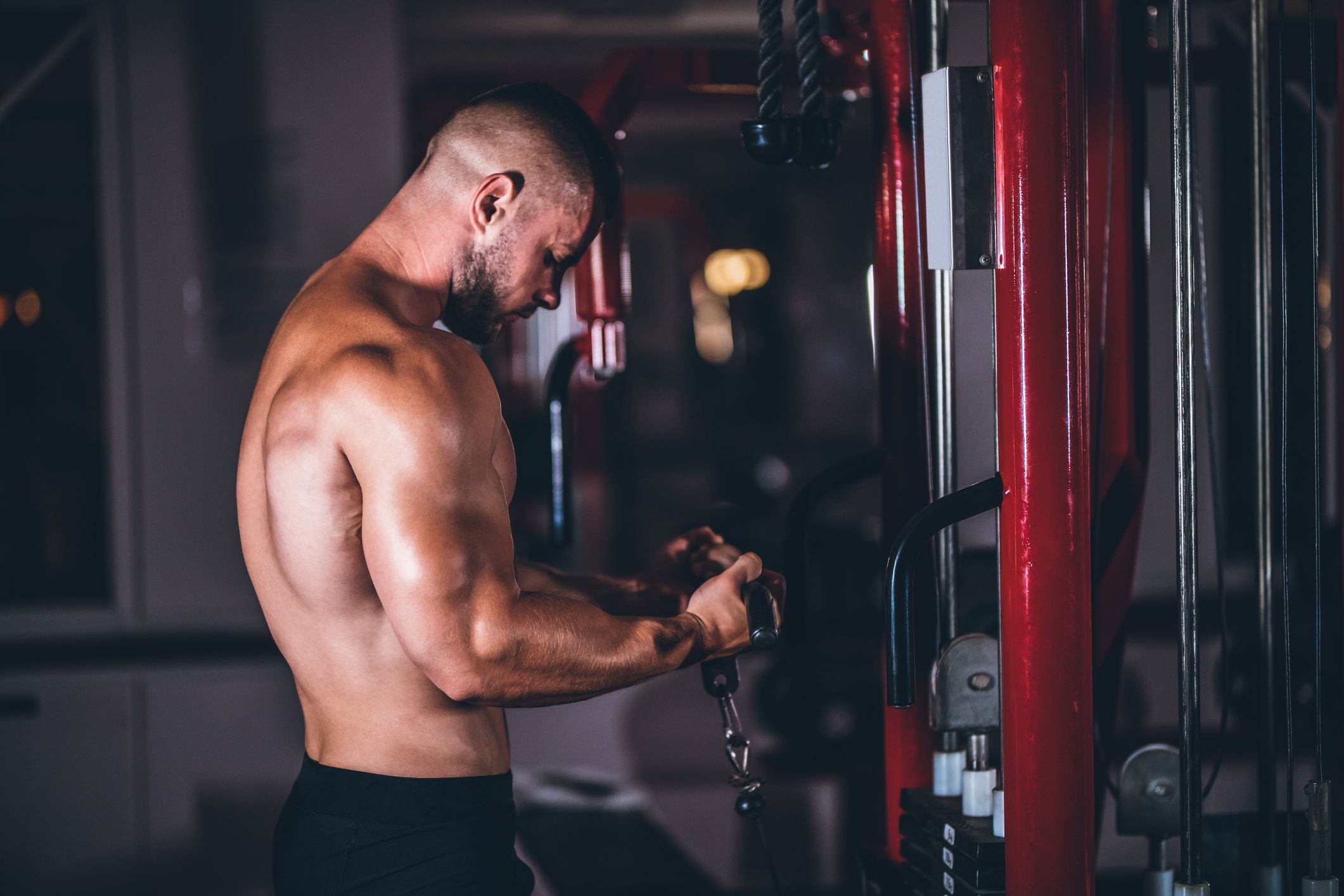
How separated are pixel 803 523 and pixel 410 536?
603 millimetres

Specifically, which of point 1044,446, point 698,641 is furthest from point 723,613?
point 1044,446

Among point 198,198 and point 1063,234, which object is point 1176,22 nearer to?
point 1063,234

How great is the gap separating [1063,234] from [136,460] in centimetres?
277

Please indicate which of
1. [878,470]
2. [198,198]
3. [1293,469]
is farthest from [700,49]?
[1293,469]

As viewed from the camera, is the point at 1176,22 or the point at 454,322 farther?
the point at 454,322

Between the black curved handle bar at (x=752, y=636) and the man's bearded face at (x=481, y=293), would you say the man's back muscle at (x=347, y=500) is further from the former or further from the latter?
the black curved handle bar at (x=752, y=636)

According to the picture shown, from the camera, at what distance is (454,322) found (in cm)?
147

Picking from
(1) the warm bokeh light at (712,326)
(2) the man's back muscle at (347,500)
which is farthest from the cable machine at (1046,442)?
(1) the warm bokeh light at (712,326)

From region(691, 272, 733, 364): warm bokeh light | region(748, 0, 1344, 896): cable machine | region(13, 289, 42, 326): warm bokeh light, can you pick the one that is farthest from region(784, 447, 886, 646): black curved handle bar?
region(691, 272, 733, 364): warm bokeh light

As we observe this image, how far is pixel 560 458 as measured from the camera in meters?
1.77

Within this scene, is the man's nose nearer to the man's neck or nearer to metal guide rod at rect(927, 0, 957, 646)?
the man's neck

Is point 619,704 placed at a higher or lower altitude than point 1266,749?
lower

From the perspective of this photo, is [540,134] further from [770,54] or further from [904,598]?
[904,598]

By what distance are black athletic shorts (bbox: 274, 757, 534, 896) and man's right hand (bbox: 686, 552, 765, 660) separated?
1.13 feet
